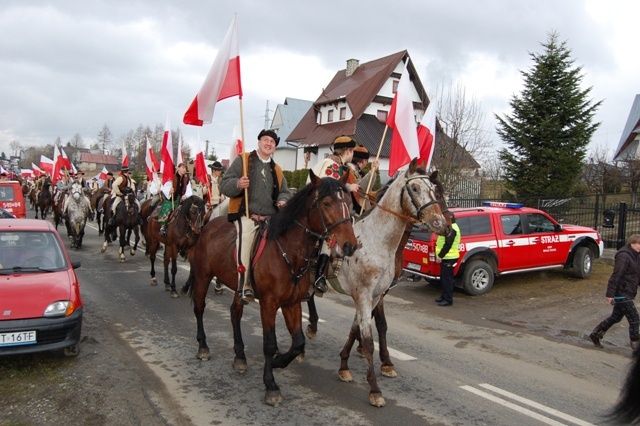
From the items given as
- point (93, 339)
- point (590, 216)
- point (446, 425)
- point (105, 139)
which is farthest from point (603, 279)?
point (105, 139)

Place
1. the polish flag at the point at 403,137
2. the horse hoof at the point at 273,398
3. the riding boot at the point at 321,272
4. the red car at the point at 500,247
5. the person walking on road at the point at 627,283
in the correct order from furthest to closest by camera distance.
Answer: the red car at the point at 500,247 → the polish flag at the point at 403,137 → the person walking on road at the point at 627,283 → the riding boot at the point at 321,272 → the horse hoof at the point at 273,398

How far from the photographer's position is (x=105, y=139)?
11675 cm

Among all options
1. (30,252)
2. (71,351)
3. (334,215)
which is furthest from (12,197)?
(334,215)

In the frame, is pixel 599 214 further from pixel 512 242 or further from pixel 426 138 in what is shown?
pixel 426 138

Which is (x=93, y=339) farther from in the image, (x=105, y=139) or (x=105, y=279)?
(x=105, y=139)

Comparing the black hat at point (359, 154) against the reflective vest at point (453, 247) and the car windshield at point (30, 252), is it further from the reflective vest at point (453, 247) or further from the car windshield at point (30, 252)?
the car windshield at point (30, 252)

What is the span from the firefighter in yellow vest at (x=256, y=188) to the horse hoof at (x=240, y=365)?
2.42 ft

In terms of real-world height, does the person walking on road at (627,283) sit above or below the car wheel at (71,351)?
above

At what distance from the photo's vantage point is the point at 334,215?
4.70 metres

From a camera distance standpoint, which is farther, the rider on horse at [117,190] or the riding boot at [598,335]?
the rider on horse at [117,190]

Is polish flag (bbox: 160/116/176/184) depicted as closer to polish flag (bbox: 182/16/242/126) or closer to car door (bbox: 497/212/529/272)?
polish flag (bbox: 182/16/242/126)

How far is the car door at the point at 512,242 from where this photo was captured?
11234 mm

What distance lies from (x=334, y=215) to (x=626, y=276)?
17.2 feet

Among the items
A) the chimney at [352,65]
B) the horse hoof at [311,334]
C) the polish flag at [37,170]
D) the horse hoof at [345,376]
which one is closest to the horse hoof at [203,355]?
the horse hoof at [311,334]
